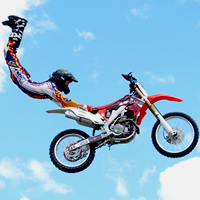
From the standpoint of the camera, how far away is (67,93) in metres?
12.7

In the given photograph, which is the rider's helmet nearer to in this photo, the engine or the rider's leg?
the rider's leg

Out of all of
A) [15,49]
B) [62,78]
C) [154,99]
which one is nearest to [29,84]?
[62,78]

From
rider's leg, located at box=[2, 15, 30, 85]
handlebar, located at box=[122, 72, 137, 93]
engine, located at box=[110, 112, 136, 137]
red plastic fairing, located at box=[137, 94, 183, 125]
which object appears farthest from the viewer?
rider's leg, located at box=[2, 15, 30, 85]

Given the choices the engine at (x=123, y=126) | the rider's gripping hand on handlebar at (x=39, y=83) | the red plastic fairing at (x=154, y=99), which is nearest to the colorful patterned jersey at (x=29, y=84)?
the rider's gripping hand on handlebar at (x=39, y=83)

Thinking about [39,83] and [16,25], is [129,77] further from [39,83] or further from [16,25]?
[16,25]

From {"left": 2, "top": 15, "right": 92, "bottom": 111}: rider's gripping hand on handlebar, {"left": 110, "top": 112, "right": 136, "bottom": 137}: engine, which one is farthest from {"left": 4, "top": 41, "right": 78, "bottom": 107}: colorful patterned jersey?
{"left": 110, "top": 112, "right": 136, "bottom": 137}: engine

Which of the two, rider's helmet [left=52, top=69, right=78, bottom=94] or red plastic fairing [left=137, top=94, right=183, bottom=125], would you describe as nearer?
A: red plastic fairing [left=137, top=94, right=183, bottom=125]

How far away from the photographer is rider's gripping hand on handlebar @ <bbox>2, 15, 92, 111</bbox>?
40.2ft

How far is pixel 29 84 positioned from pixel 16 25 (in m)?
1.95

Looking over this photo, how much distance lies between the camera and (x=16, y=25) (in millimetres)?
12984

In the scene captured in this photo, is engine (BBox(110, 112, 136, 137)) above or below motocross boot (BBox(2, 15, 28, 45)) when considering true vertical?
below

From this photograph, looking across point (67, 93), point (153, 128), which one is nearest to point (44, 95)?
point (67, 93)

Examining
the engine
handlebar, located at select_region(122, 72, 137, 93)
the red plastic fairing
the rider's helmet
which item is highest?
the rider's helmet

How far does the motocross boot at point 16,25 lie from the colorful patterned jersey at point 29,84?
0.26m
